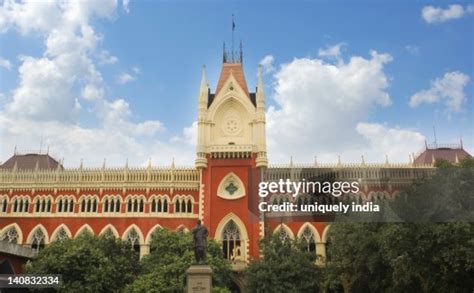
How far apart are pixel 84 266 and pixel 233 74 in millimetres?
24493

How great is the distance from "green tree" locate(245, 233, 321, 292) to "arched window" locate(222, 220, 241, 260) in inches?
278

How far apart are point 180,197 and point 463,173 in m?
26.7

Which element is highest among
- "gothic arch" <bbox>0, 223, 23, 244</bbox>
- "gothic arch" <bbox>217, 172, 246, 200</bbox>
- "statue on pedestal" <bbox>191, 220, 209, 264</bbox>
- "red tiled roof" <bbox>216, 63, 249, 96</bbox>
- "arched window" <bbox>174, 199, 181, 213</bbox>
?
"red tiled roof" <bbox>216, 63, 249, 96</bbox>

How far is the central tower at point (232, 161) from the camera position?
4581 cm

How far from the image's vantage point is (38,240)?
48469 mm

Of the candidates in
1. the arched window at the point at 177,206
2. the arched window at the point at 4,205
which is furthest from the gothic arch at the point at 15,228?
the arched window at the point at 177,206

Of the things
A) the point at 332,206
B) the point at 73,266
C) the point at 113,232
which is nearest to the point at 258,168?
the point at 332,206

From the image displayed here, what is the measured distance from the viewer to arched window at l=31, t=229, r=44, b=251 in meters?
48.4

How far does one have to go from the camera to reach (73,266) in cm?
3619

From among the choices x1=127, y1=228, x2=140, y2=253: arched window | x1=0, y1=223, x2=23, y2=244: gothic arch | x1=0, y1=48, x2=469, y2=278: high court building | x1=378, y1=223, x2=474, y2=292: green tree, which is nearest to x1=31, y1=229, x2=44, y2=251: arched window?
x1=0, y1=48, x2=469, y2=278: high court building

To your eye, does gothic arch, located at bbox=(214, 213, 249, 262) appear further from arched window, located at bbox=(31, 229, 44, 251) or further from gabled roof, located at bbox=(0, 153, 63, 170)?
gabled roof, located at bbox=(0, 153, 63, 170)

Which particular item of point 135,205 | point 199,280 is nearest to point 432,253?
point 199,280

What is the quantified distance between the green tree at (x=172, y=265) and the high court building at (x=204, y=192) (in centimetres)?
737

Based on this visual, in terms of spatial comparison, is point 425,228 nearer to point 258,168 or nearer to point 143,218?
point 258,168
